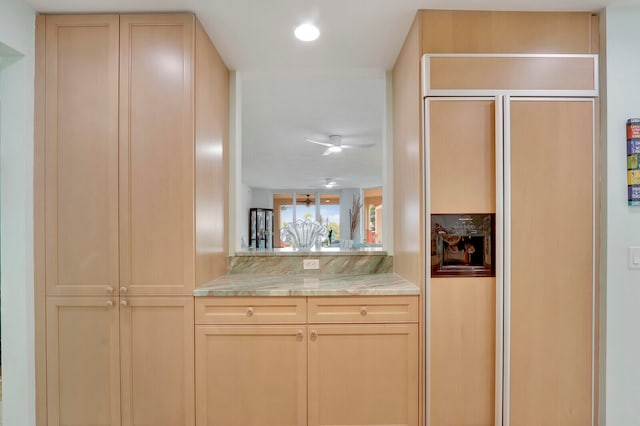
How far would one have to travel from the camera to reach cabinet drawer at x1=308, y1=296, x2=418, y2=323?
5.91ft

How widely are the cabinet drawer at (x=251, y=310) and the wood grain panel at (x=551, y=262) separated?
1.15 meters

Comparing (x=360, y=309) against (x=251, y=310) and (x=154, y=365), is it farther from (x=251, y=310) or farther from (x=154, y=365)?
(x=154, y=365)

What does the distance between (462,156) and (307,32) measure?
115 cm

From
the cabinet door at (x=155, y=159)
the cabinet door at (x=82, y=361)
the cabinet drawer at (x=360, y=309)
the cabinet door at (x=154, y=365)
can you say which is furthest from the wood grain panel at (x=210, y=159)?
the cabinet drawer at (x=360, y=309)

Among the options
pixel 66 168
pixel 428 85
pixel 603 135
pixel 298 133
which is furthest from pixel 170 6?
pixel 298 133

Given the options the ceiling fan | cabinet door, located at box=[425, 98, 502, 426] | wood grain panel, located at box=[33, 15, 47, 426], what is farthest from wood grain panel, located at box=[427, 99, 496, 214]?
the ceiling fan

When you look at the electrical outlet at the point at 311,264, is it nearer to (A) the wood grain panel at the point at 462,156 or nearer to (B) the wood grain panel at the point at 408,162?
(B) the wood grain panel at the point at 408,162

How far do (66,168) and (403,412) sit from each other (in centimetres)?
227

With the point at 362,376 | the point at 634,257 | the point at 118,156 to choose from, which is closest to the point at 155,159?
the point at 118,156

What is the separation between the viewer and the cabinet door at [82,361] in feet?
5.81

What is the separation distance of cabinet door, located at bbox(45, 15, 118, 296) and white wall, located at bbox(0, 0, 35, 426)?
102 mm

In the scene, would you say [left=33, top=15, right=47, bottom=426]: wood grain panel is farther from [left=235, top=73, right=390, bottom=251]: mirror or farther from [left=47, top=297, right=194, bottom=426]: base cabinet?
[left=235, top=73, right=390, bottom=251]: mirror

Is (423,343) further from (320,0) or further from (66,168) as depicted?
(66,168)

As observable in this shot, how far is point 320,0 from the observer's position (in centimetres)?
174
